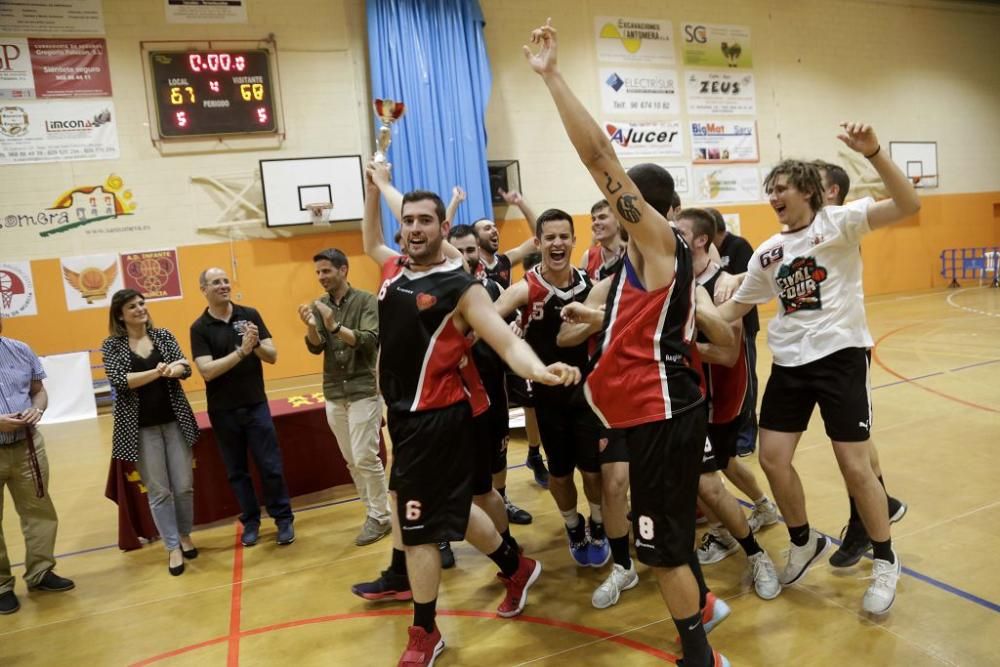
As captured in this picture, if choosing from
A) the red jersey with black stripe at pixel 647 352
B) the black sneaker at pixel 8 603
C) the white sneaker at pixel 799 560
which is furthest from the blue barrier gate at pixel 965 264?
the black sneaker at pixel 8 603

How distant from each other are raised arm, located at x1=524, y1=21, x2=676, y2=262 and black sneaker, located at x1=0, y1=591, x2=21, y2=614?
14.3 feet

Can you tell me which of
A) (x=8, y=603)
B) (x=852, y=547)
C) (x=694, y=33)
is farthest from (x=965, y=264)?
(x=8, y=603)

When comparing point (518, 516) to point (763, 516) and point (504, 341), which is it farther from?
point (504, 341)

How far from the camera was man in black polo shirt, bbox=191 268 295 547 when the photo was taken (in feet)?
16.0

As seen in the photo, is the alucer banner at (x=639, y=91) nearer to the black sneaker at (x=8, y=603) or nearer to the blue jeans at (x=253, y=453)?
the blue jeans at (x=253, y=453)

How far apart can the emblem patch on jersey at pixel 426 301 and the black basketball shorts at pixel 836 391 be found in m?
1.79

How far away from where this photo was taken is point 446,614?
3.74 metres

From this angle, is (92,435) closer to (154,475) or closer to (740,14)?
(154,475)

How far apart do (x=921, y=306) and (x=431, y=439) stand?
48.2 ft

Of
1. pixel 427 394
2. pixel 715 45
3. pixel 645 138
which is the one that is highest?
pixel 715 45

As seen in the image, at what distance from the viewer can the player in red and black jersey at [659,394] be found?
2.62 meters

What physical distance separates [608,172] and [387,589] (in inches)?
108

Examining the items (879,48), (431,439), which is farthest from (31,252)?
(879,48)

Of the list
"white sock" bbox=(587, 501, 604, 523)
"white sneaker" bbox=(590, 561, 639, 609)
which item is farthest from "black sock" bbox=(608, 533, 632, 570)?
"white sock" bbox=(587, 501, 604, 523)
